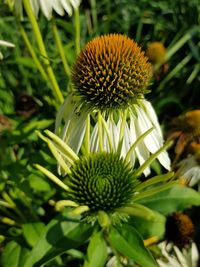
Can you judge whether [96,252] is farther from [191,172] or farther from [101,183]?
[191,172]

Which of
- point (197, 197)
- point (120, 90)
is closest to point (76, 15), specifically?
point (120, 90)

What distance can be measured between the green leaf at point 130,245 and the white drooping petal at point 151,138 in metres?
0.18

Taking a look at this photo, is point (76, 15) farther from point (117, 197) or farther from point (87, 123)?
point (117, 197)

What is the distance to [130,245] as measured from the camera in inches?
29.7

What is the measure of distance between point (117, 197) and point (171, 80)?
1102 millimetres

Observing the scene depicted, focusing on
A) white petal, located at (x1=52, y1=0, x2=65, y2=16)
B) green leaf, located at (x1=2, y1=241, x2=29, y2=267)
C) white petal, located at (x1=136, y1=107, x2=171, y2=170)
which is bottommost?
green leaf, located at (x1=2, y1=241, x2=29, y2=267)

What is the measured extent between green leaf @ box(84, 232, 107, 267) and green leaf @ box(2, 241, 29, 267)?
328 millimetres

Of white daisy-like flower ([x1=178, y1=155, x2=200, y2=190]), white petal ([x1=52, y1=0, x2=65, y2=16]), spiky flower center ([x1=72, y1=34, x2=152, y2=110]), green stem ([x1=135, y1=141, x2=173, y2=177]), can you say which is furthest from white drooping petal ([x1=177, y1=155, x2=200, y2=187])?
white petal ([x1=52, y1=0, x2=65, y2=16])

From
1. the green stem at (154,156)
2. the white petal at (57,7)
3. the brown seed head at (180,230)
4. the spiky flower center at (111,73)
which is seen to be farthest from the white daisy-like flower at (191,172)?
the white petal at (57,7)

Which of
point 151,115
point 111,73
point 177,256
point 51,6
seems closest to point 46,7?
point 51,6

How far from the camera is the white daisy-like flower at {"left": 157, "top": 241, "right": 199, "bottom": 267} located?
114 cm

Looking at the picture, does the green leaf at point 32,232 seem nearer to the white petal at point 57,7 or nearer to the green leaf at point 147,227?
the green leaf at point 147,227

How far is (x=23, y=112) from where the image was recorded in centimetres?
146

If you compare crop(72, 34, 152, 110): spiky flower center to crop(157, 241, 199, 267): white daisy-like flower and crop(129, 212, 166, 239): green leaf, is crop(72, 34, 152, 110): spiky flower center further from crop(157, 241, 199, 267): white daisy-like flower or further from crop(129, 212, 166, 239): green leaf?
crop(157, 241, 199, 267): white daisy-like flower
